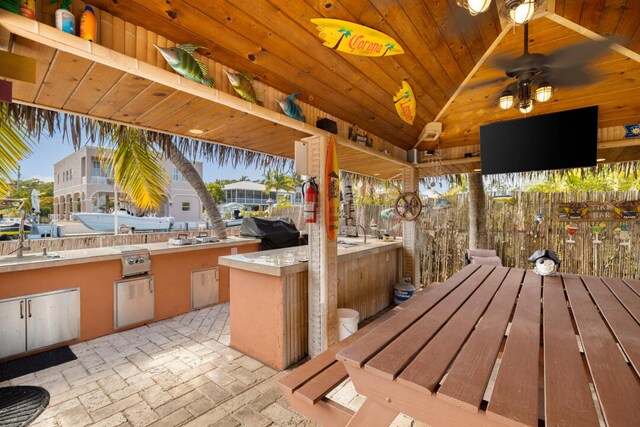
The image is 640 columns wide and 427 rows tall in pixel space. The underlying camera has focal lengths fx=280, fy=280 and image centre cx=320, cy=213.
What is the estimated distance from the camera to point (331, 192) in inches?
123

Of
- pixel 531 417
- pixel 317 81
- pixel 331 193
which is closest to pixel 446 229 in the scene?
pixel 331 193

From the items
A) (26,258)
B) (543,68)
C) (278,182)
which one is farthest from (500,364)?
(278,182)

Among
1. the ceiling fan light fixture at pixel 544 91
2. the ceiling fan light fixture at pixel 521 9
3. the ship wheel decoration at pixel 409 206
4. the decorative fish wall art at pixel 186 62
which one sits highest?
the ceiling fan light fixture at pixel 521 9

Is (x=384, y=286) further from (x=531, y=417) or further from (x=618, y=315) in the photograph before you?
(x=531, y=417)

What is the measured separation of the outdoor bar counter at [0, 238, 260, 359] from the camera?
3.04 meters

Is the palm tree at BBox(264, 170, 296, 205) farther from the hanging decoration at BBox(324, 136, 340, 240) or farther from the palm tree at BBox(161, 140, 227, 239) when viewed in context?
the hanging decoration at BBox(324, 136, 340, 240)

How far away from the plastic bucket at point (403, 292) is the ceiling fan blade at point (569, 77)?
3.44 meters

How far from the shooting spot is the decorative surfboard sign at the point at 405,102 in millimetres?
3477

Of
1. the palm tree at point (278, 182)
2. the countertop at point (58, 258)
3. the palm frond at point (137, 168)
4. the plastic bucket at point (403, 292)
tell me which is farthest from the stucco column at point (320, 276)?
Result: the palm tree at point (278, 182)

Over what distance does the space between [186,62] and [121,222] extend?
53.8ft

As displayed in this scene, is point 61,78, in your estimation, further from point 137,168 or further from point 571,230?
point 571,230

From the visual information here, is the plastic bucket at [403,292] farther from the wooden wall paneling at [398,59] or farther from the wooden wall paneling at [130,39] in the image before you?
the wooden wall paneling at [130,39]

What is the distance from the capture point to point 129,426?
2.10 metres

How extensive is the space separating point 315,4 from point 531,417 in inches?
102
